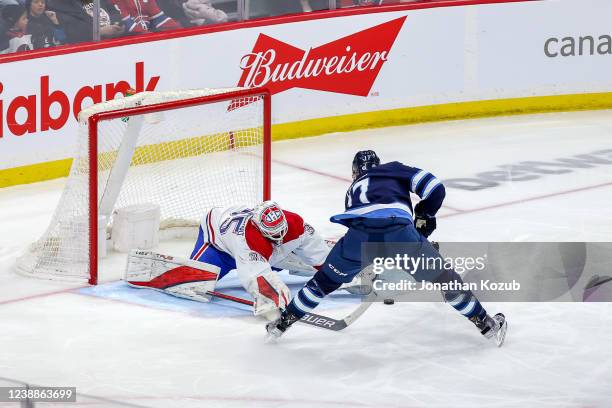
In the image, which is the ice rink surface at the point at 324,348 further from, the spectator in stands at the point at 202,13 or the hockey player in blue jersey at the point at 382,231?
the spectator in stands at the point at 202,13

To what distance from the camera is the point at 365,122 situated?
37.0ft

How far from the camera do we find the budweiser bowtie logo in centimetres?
1064

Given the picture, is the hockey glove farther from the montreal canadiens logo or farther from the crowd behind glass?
the crowd behind glass

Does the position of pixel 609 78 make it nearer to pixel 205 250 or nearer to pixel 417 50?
pixel 417 50

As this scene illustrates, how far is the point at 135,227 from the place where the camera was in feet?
26.6

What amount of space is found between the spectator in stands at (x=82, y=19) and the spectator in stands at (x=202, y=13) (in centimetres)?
59

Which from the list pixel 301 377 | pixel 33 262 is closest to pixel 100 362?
pixel 301 377

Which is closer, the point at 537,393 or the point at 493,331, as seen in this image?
the point at 537,393

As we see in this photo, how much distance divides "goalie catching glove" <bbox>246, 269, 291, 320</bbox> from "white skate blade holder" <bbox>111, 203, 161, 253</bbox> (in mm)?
1303

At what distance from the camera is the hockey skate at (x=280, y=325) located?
21.3 ft

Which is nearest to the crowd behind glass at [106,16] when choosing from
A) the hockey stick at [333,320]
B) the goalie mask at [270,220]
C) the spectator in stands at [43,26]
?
the spectator in stands at [43,26]

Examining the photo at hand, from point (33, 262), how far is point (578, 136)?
502cm

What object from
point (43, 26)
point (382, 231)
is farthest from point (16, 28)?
point (382, 231)

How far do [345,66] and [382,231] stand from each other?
16.1ft
